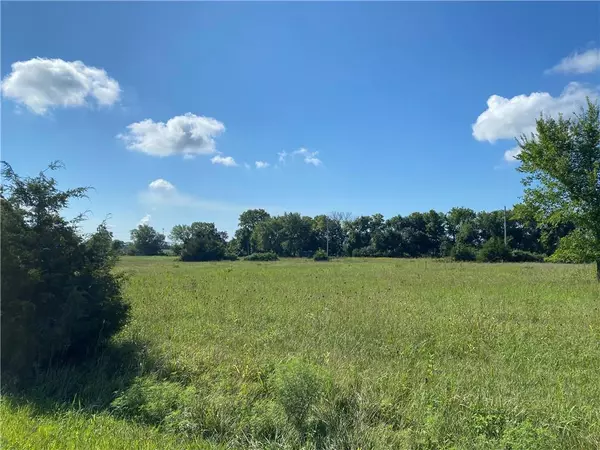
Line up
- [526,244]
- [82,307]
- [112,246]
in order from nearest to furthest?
[82,307] → [112,246] → [526,244]

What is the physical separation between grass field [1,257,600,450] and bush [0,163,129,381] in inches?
17.1

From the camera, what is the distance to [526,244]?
71.4 metres

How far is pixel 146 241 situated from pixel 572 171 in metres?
115

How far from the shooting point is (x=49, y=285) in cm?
573

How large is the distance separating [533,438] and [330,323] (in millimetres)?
5001

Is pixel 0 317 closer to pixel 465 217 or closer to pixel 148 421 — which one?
pixel 148 421

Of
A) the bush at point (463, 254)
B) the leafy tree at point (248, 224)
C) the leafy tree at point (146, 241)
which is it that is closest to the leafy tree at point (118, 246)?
the bush at point (463, 254)

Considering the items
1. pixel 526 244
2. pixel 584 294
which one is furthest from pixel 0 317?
pixel 526 244

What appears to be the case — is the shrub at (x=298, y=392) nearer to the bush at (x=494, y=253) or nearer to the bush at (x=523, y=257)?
the bush at (x=494, y=253)

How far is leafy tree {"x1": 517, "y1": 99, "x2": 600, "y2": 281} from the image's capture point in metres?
17.1

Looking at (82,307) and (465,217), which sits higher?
(465,217)

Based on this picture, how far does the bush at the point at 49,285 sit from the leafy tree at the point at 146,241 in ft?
374

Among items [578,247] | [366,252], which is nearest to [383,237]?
[366,252]

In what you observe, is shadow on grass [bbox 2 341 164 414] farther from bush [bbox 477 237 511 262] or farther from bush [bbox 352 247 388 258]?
bush [bbox 352 247 388 258]
